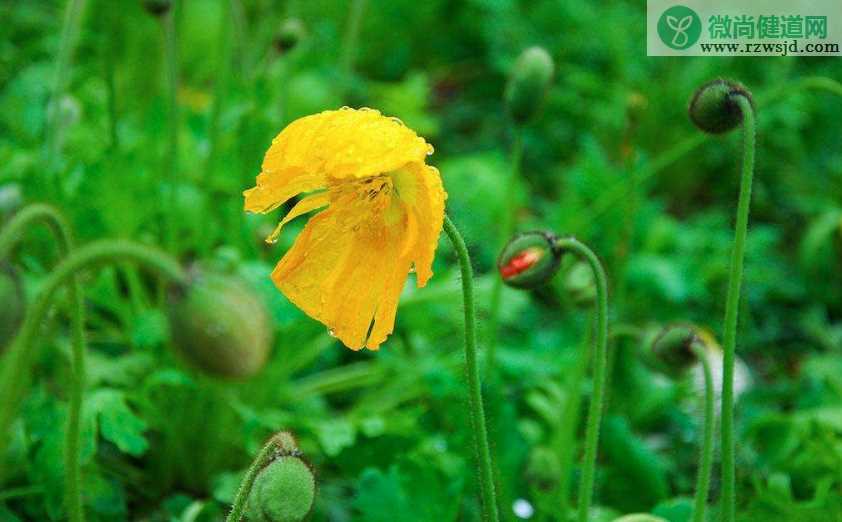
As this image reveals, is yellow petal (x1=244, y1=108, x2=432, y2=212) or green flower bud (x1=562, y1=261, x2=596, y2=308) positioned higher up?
yellow petal (x1=244, y1=108, x2=432, y2=212)

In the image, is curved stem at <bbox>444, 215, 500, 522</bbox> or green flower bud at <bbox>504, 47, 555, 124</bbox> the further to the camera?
green flower bud at <bbox>504, 47, 555, 124</bbox>

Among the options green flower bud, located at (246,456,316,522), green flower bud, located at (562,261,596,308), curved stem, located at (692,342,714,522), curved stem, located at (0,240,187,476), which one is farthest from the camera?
green flower bud, located at (562,261,596,308)

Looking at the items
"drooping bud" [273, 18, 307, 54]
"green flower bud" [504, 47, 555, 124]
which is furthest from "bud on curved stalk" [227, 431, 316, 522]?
"drooping bud" [273, 18, 307, 54]

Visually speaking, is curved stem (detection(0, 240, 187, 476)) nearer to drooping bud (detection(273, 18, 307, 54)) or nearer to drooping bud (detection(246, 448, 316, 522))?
drooping bud (detection(246, 448, 316, 522))

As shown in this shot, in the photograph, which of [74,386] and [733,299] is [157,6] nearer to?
[74,386]

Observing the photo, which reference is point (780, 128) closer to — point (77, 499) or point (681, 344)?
point (681, 344)

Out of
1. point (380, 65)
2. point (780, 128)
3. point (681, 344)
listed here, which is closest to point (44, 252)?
point (681, 344)

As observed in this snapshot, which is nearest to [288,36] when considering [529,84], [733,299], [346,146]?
[529,84]
